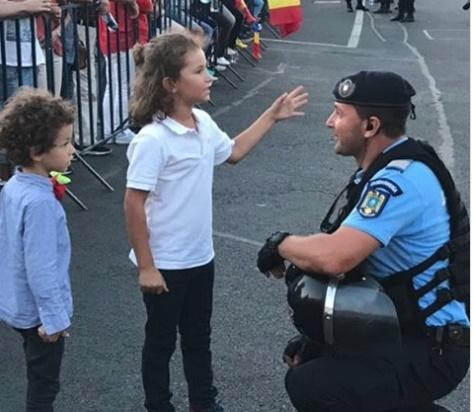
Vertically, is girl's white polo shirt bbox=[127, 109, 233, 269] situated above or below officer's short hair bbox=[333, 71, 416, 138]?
below

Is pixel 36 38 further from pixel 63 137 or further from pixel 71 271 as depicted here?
pixel 63 137

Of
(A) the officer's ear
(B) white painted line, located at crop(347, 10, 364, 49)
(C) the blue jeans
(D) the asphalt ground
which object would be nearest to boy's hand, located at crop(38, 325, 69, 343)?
(D) the asphalt ground

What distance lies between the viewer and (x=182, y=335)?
3762mm

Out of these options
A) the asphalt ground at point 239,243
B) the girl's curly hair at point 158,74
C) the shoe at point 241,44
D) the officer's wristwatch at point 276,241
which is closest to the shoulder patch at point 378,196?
the officer's wristwatch at point 276,241

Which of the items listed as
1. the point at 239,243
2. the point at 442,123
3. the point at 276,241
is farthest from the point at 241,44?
the point at 276,241

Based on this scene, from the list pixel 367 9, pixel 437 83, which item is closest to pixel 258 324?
pixel 437 83

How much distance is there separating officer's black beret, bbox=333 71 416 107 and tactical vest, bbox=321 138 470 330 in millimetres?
156

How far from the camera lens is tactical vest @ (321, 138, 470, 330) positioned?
Result: 2.98 m

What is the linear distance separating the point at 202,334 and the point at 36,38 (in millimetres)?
3722

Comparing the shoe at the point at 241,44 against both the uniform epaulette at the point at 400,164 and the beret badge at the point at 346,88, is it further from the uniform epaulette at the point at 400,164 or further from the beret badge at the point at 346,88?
the uniform epaulette at the point at 400,164

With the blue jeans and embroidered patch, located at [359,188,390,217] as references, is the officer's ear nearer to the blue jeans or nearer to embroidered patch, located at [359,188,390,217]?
embroidered patch, located at [359,188,390,217]

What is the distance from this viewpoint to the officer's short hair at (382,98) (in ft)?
9.85

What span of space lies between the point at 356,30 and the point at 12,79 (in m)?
14.9

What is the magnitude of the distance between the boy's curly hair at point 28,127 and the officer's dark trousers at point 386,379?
1.26 metres
